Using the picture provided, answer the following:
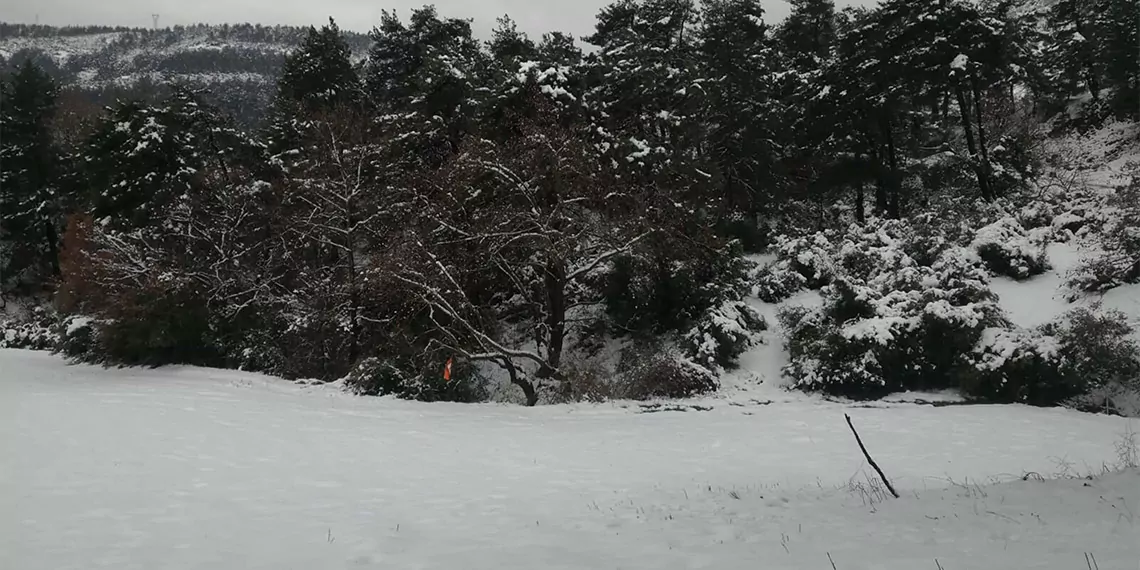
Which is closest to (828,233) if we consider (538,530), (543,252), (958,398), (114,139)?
(958,398)

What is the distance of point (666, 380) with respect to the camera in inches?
663

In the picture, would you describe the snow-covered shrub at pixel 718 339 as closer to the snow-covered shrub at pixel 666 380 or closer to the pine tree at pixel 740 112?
the snow-covered shrub at pixel 666 380

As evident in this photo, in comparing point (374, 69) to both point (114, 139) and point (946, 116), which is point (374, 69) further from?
point (946, 116)

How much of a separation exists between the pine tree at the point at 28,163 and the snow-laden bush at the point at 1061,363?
134 ft

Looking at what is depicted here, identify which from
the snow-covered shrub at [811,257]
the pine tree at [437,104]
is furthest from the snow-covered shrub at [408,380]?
the snow-covered shrub at [811,257]

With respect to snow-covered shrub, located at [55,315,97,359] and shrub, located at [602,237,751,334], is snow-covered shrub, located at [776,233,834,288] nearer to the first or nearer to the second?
shrub, located at [602,237,751,334]

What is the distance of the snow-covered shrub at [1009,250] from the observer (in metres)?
19.2

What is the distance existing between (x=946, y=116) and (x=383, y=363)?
28.9m

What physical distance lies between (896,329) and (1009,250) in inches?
242

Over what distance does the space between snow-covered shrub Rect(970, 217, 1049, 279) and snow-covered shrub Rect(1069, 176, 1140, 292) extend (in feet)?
4.83

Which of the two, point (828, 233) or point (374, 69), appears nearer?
point (828, 233)

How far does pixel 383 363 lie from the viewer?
17.2 meters

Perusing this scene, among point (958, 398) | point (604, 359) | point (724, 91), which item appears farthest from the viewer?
point (724, 91)

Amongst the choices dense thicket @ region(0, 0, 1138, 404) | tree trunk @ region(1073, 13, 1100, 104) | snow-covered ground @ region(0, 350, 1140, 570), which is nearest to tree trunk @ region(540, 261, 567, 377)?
dense thicket @ region(0, 0, 1138, 404)
